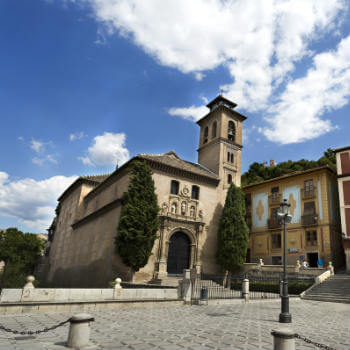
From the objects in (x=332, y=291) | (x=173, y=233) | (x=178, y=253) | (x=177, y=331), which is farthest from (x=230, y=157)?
(x=177, y=331)

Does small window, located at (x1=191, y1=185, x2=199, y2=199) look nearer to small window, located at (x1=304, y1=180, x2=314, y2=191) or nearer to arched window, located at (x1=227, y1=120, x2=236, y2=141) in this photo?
arched window, located at (x1=227, y1=120, x2=236, y2=141)

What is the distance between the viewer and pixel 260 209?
32.9 m

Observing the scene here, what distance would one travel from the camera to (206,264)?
25.5 meters

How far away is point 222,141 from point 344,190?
12.5 metres

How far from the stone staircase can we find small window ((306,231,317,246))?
6.10 meters

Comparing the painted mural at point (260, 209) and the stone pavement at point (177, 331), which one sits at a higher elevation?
the painted mural at point (260, 209)

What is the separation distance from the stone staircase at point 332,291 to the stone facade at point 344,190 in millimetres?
5086

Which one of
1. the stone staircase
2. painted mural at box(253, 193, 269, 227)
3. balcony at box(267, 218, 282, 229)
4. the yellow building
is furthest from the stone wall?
painted mural at box(253, 193, 269, 227)

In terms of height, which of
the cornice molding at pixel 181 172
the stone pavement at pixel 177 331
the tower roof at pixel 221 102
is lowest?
the stone pavement at pixel 177 331

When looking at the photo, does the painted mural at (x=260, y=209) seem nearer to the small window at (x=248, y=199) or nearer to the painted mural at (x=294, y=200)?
the small window at (x=248, y=199)

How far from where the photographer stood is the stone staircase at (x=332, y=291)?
57.4 ft

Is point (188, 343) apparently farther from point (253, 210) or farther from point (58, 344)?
point (253, 210)

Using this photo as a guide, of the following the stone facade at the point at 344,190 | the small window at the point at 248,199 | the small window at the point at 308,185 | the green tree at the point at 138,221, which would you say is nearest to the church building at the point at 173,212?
the green tree at the point at 138,221

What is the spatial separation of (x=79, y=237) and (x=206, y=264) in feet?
49.5
